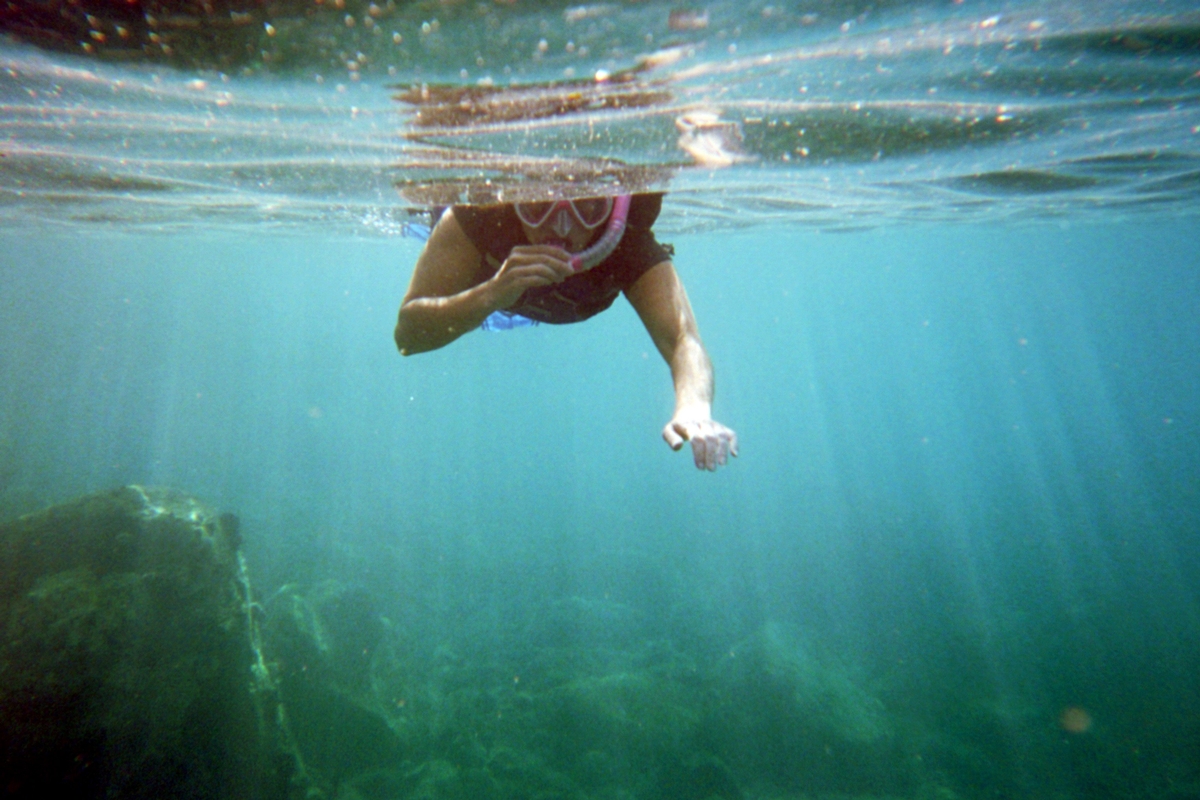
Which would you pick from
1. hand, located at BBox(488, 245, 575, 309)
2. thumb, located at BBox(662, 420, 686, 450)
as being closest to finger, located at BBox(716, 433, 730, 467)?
thumb, located at BBox(662, 420, 686, 450)

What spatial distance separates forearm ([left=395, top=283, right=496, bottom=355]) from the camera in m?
3.04

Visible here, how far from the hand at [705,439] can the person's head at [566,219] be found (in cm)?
130

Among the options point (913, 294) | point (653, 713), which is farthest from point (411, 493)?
point (913, 294)

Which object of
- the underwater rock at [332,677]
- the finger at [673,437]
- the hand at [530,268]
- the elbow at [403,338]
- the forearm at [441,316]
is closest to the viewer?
the finger at [673,437]

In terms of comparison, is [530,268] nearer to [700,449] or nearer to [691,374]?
[691,374]

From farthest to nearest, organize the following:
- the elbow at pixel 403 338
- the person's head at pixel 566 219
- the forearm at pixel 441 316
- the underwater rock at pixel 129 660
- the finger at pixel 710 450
Result: 1. the underwater rock at pixel 129 660
2. the elbow at pixel 403 338
3. the person's head at pixel 566 219
4. the forearm at pixel 441 316
5. the finger at pixel 710 450

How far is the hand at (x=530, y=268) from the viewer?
2.83 m

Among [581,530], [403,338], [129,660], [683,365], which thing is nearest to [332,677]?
[129,660]

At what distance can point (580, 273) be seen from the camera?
3645 millimetres

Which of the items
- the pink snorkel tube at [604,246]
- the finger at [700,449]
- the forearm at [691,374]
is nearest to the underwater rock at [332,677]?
the forearm at [691,374]

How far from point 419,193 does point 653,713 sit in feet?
35.4

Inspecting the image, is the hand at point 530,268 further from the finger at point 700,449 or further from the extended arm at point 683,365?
the finger at point 700,449

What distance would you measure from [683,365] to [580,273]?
909 millimetres

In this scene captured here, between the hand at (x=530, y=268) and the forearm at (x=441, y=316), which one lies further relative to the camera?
the forearm at (x=441, y=316)
